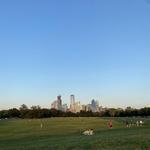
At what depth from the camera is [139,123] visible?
107 meters

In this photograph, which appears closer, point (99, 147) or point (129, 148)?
point (129, 148)

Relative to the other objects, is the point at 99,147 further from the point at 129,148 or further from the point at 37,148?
the point at 37,148

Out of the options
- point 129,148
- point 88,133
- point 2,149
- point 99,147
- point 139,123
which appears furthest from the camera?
point 139,123

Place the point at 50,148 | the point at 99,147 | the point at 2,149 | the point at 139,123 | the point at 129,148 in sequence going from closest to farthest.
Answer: the point at 129,148 → the point at 99,147 → the point at 50,148 → the point at 2,149 → the point at 139,123

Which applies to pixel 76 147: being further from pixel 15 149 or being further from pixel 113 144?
pixel 15 149

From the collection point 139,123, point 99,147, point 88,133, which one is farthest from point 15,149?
point 139,123

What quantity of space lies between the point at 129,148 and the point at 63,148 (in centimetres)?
616

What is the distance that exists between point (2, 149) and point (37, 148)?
15.3 feet

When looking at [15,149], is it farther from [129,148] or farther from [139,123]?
[139,123]

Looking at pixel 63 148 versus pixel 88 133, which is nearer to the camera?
pixel 63 148

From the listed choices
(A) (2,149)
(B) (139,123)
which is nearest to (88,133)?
(A) (2,149)

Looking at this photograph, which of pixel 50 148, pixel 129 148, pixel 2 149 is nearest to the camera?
pixel 129 148

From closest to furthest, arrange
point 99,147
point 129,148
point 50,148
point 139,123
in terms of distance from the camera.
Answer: point 129,148
point 99,147
point 50,148
point 139,123

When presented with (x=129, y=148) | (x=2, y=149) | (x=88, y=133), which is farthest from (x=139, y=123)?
(x=129, y=148)
